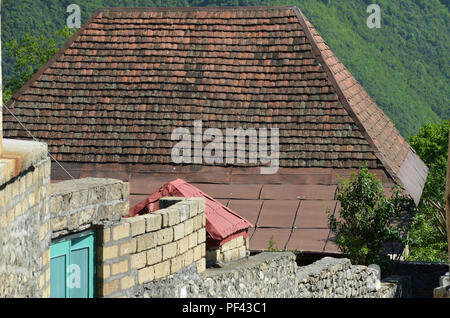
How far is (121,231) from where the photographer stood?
26.7ft

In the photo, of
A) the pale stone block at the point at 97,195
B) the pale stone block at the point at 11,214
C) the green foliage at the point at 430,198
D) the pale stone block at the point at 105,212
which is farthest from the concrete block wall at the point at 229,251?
the green foliage at the point at 430,198

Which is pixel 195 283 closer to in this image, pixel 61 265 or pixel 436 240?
pixel 61 265

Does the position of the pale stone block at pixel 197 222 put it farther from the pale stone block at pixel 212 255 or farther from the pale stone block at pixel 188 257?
the pale stone block at pixel 212 255

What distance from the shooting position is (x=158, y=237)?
866 centimetres

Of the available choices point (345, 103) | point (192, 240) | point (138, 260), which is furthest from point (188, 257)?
point (345, 103)

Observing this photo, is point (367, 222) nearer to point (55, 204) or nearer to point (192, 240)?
point (192, 240)

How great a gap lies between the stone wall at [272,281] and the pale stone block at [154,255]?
0.18 meters

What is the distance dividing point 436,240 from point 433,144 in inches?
403

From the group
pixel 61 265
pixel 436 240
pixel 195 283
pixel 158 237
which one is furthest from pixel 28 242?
pixel 436 240

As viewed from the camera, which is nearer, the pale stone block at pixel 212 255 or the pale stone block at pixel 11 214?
the pale stone block at pixel 11 214

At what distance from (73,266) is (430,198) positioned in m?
17.4

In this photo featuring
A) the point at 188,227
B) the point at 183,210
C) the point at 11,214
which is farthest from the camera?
the point at 188,227

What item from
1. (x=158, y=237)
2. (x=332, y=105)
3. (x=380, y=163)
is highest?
(x=332, y=105)

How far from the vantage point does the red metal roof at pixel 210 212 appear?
10.2m
